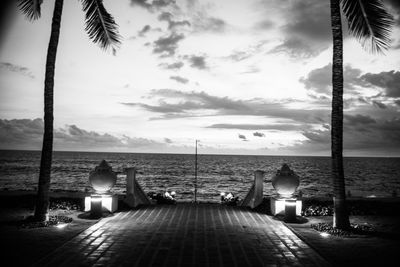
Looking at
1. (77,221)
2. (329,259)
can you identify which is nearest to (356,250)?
(329,259)

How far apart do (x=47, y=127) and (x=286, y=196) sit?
8.09 metres

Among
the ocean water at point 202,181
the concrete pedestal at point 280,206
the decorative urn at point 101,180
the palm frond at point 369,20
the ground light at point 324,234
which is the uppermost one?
the palm frond at point 369,20

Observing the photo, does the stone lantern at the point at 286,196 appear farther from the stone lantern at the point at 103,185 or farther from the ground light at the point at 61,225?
the ground light at the point at 61,225

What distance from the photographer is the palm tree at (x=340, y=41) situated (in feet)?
33.7

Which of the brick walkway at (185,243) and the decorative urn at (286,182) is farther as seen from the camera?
the decorative urn at (286,182)

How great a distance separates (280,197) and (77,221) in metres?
6.76

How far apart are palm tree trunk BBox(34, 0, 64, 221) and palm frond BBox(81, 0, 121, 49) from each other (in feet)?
3.73

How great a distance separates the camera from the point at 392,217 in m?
12.7

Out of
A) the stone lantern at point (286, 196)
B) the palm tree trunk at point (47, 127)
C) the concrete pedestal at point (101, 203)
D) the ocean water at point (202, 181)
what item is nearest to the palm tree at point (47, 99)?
the palm tree trunk at point (47, 127)

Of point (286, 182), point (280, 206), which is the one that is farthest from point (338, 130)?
point (280, 206)

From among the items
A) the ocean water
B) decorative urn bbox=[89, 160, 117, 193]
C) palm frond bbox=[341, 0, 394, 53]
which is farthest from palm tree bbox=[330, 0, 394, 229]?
the ocean water

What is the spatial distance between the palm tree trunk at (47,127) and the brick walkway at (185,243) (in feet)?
5.83

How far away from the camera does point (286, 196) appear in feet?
40.2

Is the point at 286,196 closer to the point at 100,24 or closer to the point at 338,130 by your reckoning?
the point at 338,130
